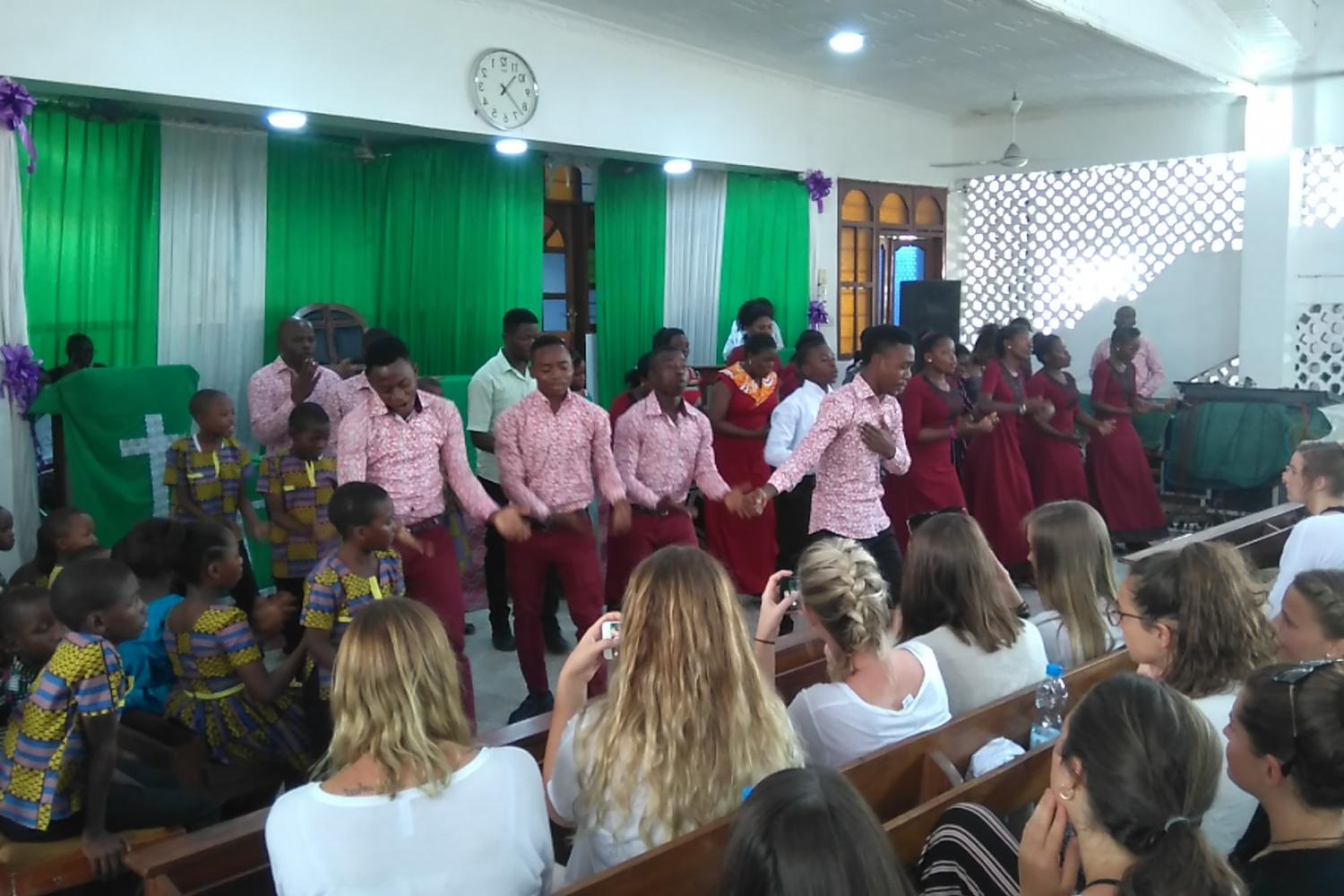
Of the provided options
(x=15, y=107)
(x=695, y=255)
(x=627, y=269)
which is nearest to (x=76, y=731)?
(x=15, y=107)

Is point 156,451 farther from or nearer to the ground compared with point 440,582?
farther from the ground

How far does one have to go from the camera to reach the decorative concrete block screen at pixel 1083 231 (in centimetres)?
938

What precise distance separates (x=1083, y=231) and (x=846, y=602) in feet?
28.9

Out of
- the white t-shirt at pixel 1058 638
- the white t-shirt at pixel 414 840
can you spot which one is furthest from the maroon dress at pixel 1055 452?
the white t-shirt at pixel 414 840

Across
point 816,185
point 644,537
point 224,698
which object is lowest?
point 224,698

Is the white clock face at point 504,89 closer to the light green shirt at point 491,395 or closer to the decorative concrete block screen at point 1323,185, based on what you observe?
the light green shirt at point 491,395

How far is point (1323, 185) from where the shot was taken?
28.5 ft

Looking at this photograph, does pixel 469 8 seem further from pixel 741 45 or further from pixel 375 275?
pixel 375 275

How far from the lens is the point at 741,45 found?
Answer: 285 inches

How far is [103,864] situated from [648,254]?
6611mm

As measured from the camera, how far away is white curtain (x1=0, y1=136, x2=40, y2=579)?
14.4 feet

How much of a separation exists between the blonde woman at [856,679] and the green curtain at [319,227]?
5.86 meters

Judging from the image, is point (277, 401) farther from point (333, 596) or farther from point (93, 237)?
point (93, 237)

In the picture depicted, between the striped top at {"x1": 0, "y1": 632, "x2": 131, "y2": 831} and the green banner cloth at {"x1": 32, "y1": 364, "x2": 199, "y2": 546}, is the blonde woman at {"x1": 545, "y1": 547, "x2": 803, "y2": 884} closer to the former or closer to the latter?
the striped top at {"x1": 0, "y1": 632, "x2": 131, "y2": 831}
